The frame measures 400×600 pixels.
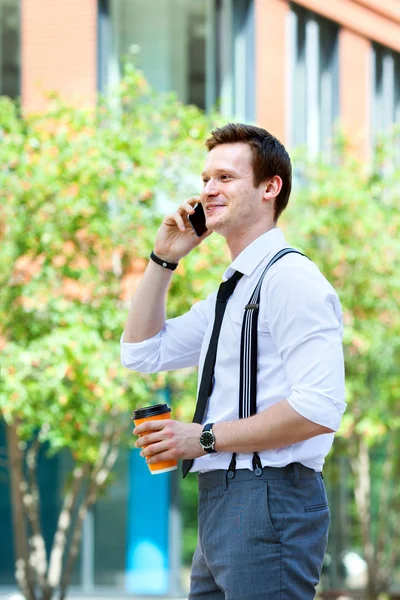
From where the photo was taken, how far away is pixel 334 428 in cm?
258

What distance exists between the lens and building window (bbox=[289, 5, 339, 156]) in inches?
650

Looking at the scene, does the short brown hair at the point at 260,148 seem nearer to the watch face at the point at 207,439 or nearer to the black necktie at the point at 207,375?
the black necktie at the point at 207,375

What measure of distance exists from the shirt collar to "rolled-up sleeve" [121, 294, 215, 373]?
0.92 feet

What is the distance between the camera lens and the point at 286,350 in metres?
2.61

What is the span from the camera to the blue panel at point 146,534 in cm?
1483

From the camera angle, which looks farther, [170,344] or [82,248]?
[82,248]

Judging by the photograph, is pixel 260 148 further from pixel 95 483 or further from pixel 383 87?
pixel 383 87

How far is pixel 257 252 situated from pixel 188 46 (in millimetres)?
12514

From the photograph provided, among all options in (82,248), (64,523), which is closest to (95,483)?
(64,523)

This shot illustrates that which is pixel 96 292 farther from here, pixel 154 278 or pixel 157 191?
pixel 154 278

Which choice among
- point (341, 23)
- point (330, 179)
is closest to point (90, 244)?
point (330, 179)

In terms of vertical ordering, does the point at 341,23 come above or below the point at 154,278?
above

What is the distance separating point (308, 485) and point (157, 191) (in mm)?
6958

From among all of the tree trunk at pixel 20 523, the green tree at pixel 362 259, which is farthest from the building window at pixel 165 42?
the tree trunk at pixel 20 523
